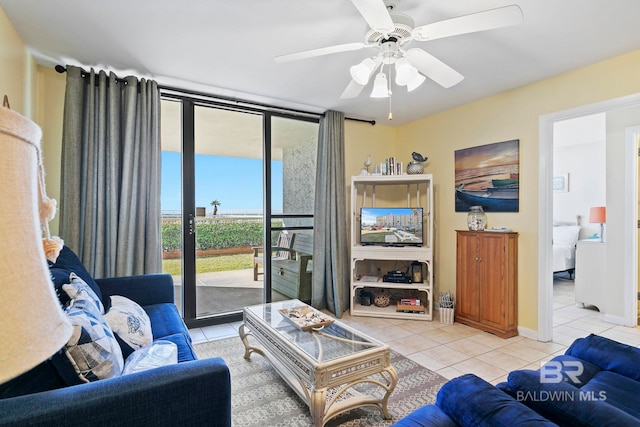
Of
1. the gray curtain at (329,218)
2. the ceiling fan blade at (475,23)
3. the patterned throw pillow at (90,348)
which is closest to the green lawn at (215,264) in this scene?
the gray curtain at (329,218)

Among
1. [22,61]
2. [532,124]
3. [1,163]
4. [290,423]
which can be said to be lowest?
[290,423]

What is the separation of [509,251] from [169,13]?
3391mm

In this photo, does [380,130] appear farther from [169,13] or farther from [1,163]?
[1,163]

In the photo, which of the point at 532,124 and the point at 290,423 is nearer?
the point at 290,423


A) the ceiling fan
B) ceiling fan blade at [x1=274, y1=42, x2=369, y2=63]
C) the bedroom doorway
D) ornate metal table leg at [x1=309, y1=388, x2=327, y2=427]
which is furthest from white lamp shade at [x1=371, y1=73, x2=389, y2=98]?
the bedroom doorway

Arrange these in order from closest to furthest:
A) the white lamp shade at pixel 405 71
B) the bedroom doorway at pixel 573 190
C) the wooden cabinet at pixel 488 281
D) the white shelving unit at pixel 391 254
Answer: the white lamp shade at pixel 405 71
the wooden cabinet at pixel 488 281
the white shelving unit at pixel 391 254
the bedroom doorway at pixel 573 190

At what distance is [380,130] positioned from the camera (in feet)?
14.8

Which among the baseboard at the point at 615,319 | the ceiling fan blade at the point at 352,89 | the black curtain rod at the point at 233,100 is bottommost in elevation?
the baseboard at the point at 615,319

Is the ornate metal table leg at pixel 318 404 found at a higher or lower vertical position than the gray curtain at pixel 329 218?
lower

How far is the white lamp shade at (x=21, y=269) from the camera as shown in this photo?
1.16 ft

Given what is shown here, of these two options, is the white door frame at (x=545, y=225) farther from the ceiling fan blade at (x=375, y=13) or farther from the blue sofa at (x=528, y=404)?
the ceiling fan blade at (x=375, y=13)

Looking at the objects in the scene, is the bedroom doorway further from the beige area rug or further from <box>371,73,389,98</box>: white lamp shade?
<box>371,73,389,98</box>: white lamp shade

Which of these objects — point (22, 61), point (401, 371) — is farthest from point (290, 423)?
point (22, 61)

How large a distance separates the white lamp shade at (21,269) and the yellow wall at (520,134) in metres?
3.54
